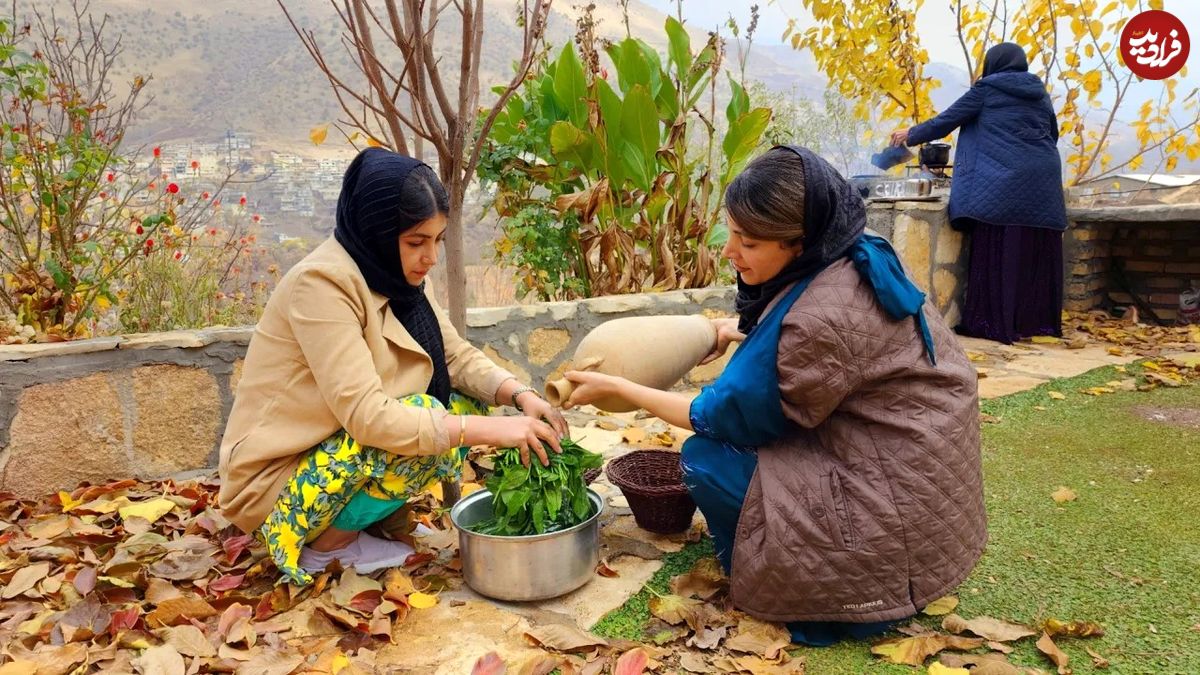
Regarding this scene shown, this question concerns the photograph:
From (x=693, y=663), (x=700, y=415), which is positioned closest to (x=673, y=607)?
(x=693, y=663)

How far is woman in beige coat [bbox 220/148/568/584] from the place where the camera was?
6.90 feet

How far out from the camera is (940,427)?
6.51 ft

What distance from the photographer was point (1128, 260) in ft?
20.8

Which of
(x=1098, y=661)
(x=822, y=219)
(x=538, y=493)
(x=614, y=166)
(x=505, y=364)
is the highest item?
(x=614, y=166)

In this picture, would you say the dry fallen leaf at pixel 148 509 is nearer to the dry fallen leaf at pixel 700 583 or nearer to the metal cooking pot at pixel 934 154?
the dry fallen leaf at pixel 700 583

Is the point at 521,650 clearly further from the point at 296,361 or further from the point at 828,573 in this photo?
the point at 296,361

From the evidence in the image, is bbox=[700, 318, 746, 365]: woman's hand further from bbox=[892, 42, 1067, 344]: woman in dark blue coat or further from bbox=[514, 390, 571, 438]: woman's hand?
bbox=[892, 42, 1067, 344]: woman in dark blue coat

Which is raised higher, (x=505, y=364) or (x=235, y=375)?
(x=235, y=375)

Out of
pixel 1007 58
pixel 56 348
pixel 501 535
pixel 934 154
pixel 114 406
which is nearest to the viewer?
pixel 501 535

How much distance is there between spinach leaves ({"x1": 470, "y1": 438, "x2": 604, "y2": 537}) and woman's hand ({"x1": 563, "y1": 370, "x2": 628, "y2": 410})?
163mm

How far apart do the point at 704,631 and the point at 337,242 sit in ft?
4.52

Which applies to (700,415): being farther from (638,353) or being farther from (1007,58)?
(1007,58)

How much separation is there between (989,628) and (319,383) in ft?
5.76

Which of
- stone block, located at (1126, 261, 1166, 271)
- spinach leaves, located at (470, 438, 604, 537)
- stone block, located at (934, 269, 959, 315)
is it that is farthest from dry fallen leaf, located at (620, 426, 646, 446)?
stone block, located at (1126, 261, 1166, 271)
